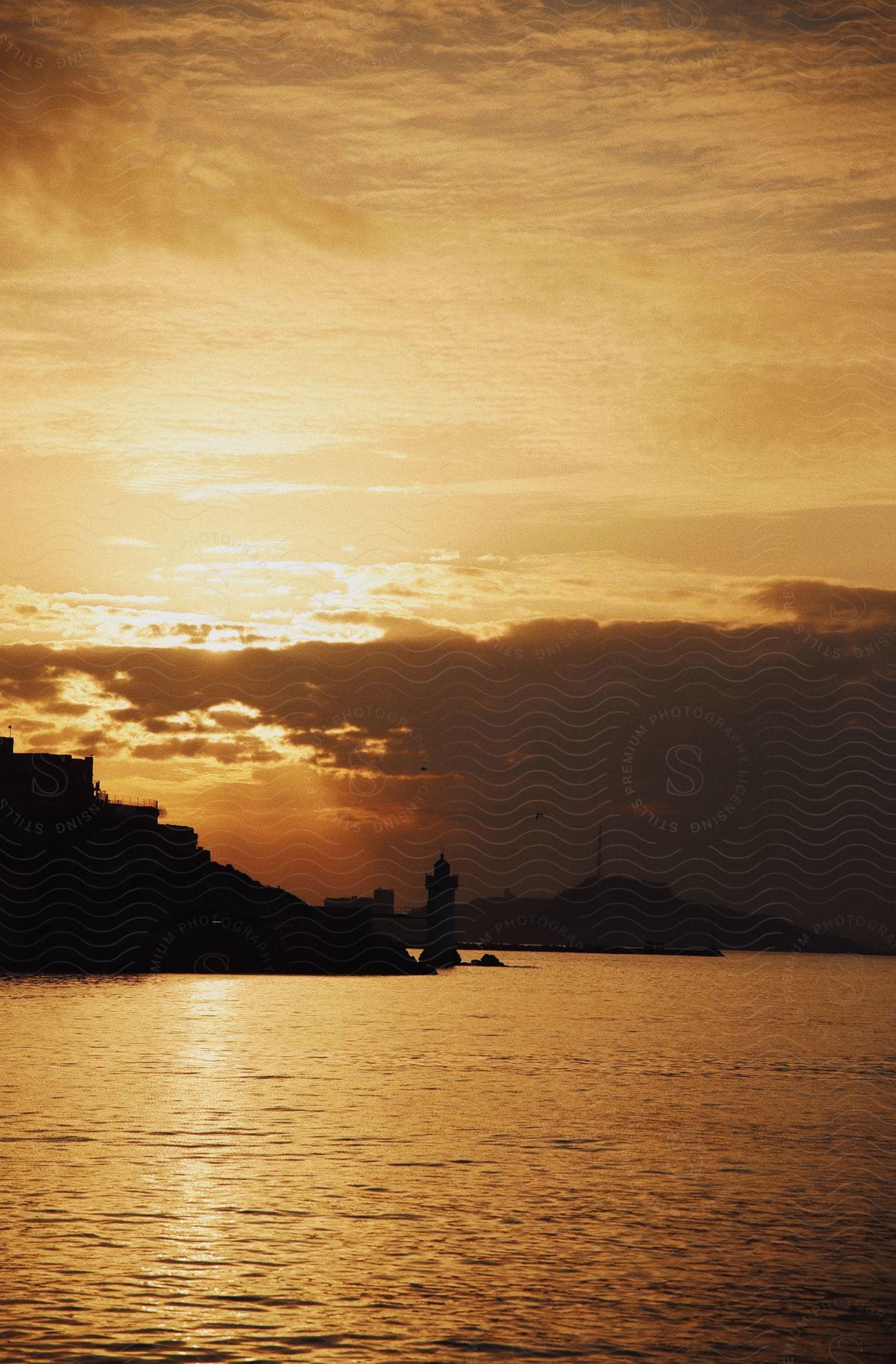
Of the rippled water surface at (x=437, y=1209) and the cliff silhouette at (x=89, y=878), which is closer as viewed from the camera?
the rippled water surface at (x=437, y=1209)

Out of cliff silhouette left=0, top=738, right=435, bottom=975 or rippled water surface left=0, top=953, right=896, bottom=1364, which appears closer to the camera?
rippled water surface left=0, top=953, right=896, bottom=1364

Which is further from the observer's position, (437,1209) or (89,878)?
(89,878)

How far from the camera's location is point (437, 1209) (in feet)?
114

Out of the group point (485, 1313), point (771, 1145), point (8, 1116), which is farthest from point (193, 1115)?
point (485, 1313)

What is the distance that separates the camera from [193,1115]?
5125 centimetres

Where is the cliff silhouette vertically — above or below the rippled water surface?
above

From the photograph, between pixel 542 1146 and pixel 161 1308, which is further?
pixel 542 1146

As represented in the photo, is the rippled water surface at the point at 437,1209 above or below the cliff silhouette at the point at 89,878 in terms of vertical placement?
below

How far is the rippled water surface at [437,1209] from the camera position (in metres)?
24.6

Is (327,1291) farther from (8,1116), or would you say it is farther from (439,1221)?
(8,1116)

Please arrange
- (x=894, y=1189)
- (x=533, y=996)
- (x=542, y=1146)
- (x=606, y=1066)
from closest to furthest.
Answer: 1. (x=894, y=1189)
2. (x=542, y=1146)
3. (x=606, y=1066)
4. (x=533, y=996)

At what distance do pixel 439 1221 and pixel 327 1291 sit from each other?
685cm

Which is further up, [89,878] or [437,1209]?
[89,878]

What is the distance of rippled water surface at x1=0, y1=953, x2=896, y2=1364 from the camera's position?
2462 centimetres
